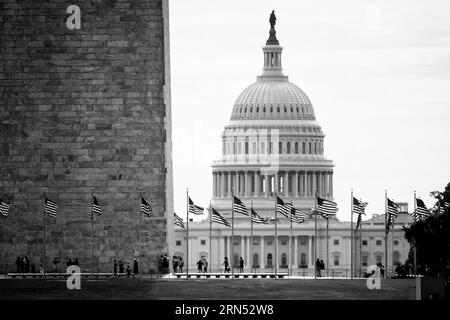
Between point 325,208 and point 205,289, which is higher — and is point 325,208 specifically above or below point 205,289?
above

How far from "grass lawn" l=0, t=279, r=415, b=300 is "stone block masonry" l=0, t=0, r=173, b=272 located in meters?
5.80

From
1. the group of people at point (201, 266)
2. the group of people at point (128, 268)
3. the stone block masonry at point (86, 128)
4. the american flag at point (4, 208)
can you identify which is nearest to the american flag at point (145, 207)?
the stone block masonry at point (86, 128)

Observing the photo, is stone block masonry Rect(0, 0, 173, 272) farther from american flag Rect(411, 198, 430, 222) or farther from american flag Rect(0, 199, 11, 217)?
american flag Rect(411, 198, 430, 222)

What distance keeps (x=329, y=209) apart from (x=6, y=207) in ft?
53.0

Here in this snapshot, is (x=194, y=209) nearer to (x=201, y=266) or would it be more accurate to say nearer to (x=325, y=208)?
(x=325, y=208)

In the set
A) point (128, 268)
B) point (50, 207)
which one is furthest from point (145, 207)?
point (50, 207)

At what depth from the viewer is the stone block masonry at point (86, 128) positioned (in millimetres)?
121312

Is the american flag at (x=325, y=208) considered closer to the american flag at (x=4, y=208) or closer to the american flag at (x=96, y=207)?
the american flag at (x=96, y=207)

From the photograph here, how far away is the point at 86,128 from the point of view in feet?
403

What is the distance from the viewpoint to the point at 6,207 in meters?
118

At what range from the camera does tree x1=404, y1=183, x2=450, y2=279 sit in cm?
10794

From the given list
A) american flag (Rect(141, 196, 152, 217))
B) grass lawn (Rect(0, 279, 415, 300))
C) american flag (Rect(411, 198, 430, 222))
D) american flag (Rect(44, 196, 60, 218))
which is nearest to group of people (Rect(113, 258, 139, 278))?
grass lawn (Rect(0, 279, 415, 300))

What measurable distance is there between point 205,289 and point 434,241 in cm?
1105
